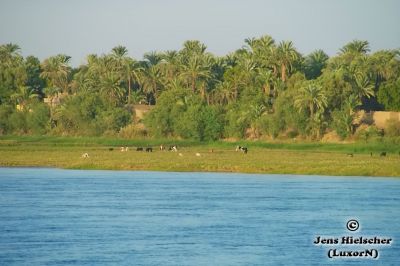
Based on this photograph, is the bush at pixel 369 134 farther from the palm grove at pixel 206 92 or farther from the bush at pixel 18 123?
the bush at pixel 18 123

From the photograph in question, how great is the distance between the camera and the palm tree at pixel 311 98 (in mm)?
111625

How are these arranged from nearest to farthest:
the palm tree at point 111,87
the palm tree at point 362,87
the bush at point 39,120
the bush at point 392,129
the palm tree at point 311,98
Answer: the bush at point 392,129 < the palm tree at point 311,98 < the palm tree at point 362,87 < the bush at point 39,120 < the palm tree at point 111,87

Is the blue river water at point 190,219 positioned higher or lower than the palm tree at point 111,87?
lower

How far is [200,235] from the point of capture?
38750 millimetres

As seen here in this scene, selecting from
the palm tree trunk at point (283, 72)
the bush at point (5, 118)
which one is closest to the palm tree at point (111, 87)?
the bush at point (5, 118)

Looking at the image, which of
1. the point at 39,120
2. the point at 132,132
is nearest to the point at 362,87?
the point at 132,132

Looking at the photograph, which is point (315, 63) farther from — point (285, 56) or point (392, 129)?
point (392, 129)

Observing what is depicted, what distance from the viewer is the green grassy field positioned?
71438mm

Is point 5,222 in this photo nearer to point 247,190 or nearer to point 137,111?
point 247,190

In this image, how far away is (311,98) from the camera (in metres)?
112

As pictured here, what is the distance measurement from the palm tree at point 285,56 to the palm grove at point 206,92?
13 cm

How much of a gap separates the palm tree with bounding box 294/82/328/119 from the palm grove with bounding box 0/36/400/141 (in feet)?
0.36

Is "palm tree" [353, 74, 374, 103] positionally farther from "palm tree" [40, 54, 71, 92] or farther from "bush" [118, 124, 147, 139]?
"palm tree" [40, 54, 71, 92]

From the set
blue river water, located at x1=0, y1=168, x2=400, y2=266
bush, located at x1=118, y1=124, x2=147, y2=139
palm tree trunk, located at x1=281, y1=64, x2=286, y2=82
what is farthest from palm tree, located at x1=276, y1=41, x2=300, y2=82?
blue river water, located at x1=0, y1=168, x2=400, y2=266
